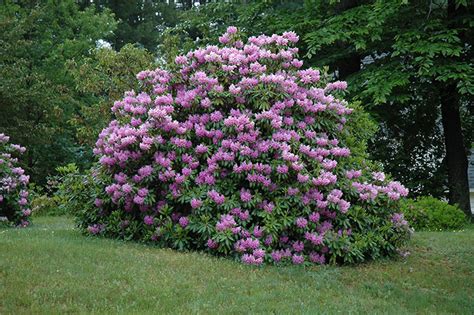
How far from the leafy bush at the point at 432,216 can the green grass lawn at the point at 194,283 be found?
3.52 m

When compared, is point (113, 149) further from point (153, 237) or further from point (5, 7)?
point (5, 7)

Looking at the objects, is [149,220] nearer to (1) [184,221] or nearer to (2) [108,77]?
(1) [184,221]

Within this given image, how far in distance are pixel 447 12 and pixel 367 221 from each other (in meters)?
7.32

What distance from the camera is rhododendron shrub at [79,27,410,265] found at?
750 cm

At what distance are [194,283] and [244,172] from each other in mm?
2248

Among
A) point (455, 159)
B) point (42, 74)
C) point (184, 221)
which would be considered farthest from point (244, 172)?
point (42, 74)

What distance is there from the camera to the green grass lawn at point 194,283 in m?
4.97

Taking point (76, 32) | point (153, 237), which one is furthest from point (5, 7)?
point (153, 237)

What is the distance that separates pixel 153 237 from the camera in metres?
7.87

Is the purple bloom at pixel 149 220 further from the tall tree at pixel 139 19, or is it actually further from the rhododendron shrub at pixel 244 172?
the tall tree at pixel 139 19

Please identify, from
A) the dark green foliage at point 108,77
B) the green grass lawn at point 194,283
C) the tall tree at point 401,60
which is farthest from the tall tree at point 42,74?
the green grass lawn at point 194,283

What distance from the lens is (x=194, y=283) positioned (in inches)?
225

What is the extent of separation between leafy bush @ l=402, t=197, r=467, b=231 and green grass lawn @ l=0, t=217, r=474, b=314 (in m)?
3.52

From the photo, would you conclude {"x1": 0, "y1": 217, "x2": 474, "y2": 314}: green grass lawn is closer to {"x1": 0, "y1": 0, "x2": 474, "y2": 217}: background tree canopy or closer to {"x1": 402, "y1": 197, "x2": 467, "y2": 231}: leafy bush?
{"x1": 402, "y1": 197, "x2": 467, "y2": 231}: leafy bush
